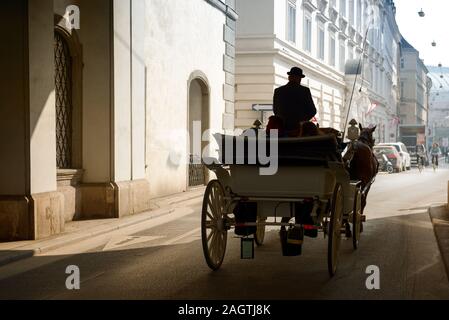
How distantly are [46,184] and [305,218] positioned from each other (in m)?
4.66

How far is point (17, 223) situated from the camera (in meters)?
9.33

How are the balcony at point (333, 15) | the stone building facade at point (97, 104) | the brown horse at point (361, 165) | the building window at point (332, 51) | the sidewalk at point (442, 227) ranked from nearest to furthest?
the sidewalk at point (442, 227) < the stone building facade at point (97, 104) < the brown horse at point (361, 165) < the balcony at point (333, 15) < the building window at point (332, 51)

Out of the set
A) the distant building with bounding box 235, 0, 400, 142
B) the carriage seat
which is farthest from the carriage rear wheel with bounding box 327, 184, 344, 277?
the distant building with bounding box 235, 0, 400, 142

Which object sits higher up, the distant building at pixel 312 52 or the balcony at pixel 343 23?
the balcony at pixel 343 23

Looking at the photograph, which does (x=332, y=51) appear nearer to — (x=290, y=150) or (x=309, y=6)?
(x=309, y=6)

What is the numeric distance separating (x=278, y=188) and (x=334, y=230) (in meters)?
0.74

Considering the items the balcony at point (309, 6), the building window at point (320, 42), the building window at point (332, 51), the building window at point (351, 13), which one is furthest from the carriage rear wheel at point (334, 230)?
the building window at point (351, 13)

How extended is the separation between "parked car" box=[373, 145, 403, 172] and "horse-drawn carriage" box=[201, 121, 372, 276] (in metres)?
28.6

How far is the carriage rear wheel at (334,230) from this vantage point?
6.61m

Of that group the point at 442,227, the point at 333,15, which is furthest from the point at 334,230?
the point at 333,15

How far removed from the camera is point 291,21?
29.0 meters

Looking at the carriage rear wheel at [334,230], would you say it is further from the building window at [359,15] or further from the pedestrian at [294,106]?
the building window at [359,15]

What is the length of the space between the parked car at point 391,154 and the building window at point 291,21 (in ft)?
29.8
